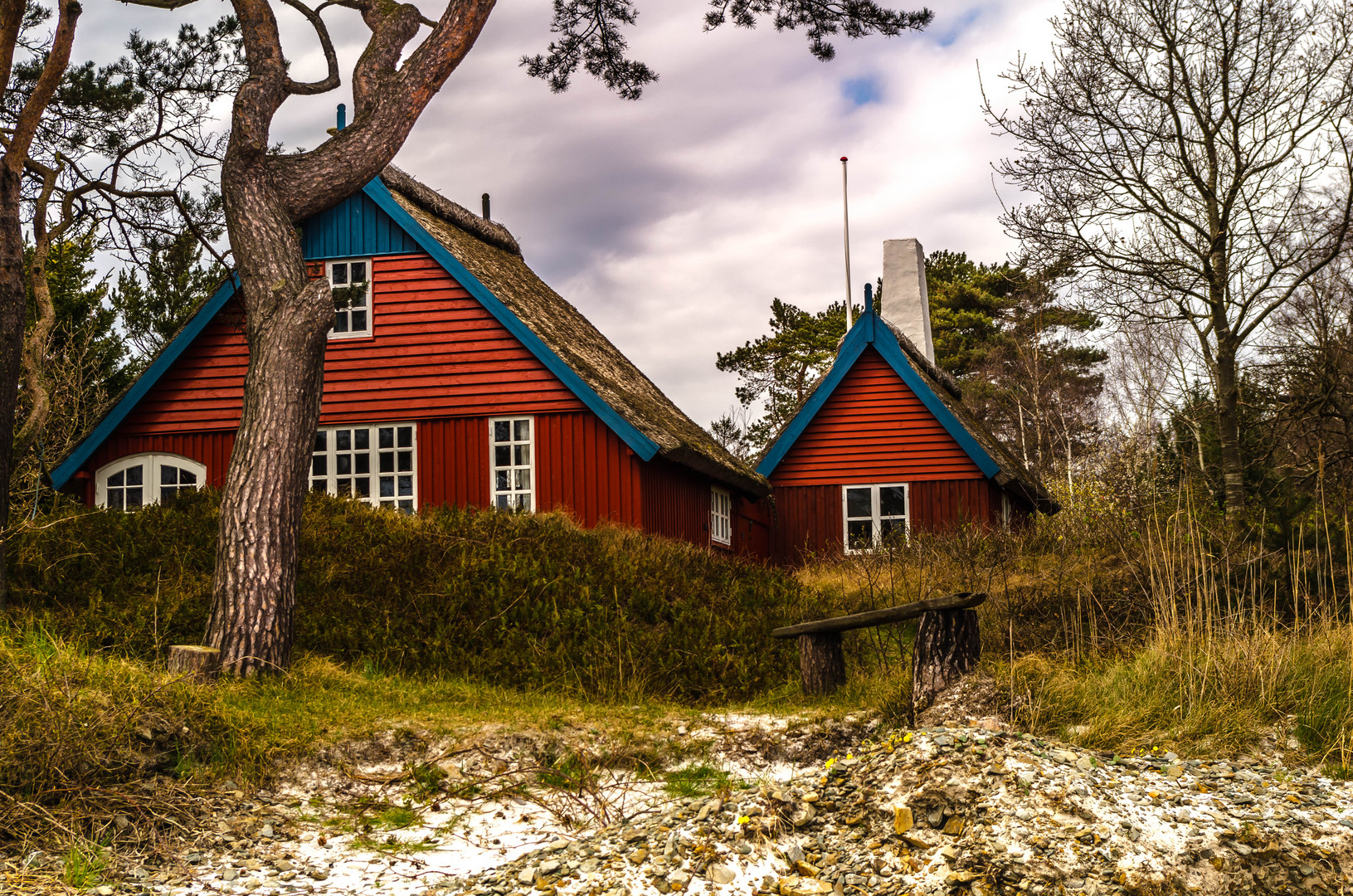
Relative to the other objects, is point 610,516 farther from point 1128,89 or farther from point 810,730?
point 1128,89

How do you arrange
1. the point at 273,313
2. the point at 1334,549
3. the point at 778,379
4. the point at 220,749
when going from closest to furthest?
the point at 220,749 < the point at 1334,549 < the point at 273,313 < the point at 778,379

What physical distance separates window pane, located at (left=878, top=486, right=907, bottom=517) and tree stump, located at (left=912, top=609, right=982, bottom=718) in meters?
11.5

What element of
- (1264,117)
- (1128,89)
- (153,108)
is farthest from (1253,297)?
(153,108)

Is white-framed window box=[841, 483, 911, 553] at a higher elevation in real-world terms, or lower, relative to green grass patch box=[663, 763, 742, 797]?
higher

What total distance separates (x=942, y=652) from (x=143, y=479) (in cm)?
1243

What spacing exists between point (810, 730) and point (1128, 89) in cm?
955

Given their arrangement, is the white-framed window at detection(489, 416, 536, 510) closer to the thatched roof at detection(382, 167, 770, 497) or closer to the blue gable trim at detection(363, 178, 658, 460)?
the blue gable trim at detection(363, 178, 658, 460)

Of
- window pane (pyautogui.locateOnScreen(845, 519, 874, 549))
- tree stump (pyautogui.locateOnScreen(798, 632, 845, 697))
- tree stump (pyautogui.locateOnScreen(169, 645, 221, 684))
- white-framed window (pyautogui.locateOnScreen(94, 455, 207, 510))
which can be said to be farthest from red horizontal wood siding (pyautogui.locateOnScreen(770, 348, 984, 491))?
tree stump (pyautogui.locateOnScreen(169, 645, 221, 684))

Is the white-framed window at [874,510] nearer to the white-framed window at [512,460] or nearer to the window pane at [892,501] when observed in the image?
the window pane at [892,501]

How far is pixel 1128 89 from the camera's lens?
43.5ft

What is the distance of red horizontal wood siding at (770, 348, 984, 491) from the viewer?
59.7 feet

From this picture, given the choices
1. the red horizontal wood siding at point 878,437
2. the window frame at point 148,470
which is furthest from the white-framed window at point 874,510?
the window frame at point 148,470

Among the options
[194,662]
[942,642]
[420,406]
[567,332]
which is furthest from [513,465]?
[942,642]

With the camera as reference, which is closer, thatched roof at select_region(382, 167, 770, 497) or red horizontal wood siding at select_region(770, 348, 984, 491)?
thatched roof at select_region(382, 167, 770, 497)
